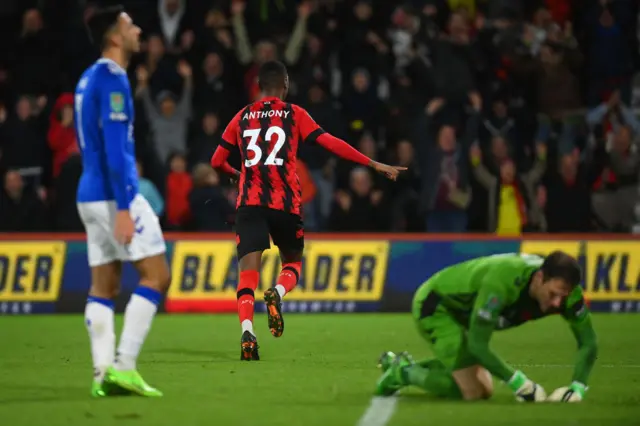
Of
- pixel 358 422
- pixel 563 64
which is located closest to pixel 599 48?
pixel 563 64

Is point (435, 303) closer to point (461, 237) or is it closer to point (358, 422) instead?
point (358, 422)

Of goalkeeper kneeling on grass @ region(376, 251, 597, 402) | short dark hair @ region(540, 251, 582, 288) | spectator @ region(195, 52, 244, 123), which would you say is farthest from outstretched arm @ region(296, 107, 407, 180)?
spectator @ region(195, 52, 244, 123)

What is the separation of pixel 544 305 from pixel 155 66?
1302 centimetres

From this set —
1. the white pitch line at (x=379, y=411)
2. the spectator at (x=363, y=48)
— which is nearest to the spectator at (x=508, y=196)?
the spectator at (x=363, y=48)

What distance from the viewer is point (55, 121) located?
1972 cm

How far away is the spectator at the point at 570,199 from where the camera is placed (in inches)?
794

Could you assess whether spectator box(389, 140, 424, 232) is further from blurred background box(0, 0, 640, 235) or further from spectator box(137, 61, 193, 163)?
spectator box(137, 61, 193, 163)

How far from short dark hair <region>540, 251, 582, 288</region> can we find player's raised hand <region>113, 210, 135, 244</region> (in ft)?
8.10

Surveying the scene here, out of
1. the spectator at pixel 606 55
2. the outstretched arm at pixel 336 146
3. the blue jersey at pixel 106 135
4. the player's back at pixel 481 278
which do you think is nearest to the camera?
Result: the player's back at pixel 481 278

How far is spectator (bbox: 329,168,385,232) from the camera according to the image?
19.7m

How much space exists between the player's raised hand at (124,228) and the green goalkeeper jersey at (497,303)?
1.92 metres

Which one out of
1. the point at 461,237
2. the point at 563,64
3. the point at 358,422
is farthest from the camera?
the point at 563,64

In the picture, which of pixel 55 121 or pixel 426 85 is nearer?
pixel 55 121

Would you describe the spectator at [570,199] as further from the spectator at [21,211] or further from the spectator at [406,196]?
the spectator at [21,211]
